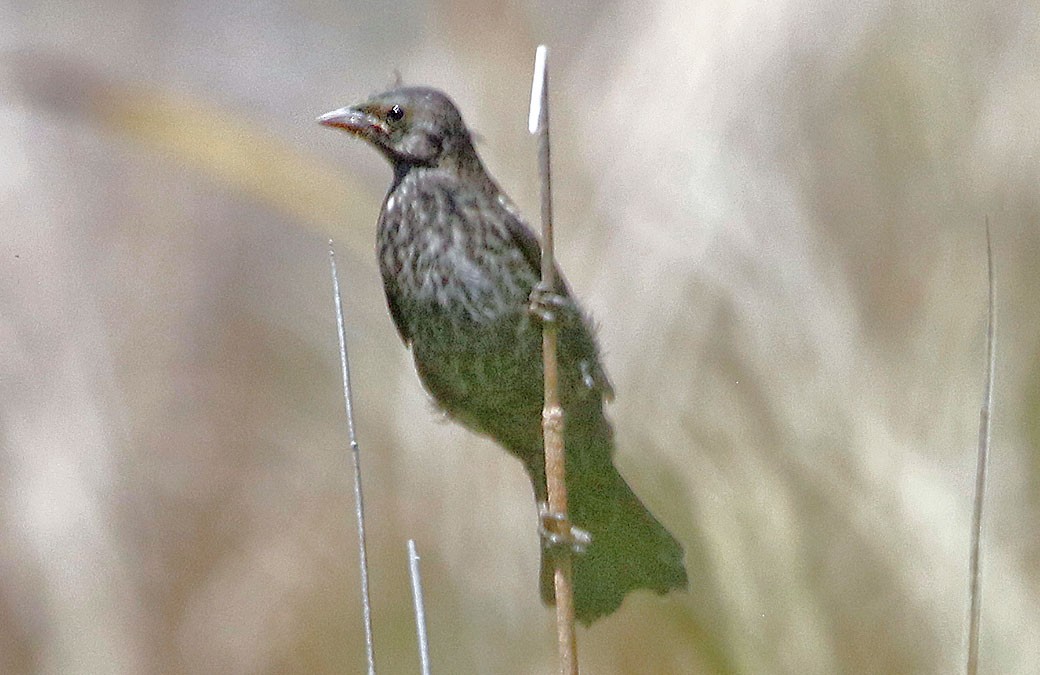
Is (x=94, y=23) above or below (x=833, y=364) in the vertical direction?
above

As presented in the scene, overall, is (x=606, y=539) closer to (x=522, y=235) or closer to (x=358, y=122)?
(x=522, y=235)

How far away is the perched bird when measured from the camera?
1.09 meters

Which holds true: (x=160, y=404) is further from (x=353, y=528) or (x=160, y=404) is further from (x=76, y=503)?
(x=353, y=528)

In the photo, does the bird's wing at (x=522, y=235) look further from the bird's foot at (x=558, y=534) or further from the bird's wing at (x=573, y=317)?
the bird's foot at (x=558, y=534)

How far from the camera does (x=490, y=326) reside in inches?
44.6

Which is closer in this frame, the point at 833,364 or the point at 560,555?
the point at 560,555

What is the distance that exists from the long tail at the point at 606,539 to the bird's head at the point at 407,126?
1.00 feet

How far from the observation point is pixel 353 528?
1234 millimetres

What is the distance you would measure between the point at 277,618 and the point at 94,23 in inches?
26.9

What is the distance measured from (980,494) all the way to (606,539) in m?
0.38

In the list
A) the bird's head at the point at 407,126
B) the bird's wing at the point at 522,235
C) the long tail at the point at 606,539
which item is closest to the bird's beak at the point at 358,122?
the bird's head at the point at 407,126

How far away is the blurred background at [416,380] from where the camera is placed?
1.22m

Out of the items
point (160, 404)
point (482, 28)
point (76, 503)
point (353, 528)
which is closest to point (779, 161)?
point (482, 28)

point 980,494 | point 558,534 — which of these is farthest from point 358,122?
point 980,494
